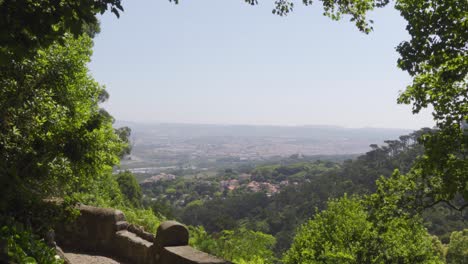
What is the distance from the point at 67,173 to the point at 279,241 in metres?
53.7

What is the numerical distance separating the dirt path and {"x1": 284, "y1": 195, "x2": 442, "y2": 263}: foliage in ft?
A: 40.4

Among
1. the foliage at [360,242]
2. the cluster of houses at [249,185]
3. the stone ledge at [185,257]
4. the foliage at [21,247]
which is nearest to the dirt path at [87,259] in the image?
the stone ledge at [185,257]

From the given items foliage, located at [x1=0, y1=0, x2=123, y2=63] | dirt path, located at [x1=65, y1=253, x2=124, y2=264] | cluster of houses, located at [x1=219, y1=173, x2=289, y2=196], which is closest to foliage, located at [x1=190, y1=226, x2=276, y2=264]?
dirt path, located at [x1=65, y1=253, x2=124, y2=264]

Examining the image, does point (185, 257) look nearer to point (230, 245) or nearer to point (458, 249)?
point (230, 245)

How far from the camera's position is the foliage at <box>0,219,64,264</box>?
179 inches

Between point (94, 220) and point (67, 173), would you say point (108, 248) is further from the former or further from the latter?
point (67, 173)

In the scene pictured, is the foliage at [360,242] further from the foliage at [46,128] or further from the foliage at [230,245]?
the foliage at [46,128]

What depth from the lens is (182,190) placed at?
127 m

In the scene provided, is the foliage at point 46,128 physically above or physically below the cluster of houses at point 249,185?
above

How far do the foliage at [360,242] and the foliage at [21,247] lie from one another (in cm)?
1549

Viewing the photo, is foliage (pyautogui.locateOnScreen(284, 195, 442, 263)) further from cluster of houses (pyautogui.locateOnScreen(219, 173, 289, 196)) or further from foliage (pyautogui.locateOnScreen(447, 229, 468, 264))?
cluster of houses (pyautogui.locateOnScreen(219, 173, 289, 196))

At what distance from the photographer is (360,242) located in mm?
21922

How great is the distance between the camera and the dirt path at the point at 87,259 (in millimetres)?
8403

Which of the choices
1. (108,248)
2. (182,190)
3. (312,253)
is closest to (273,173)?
(182,190)
